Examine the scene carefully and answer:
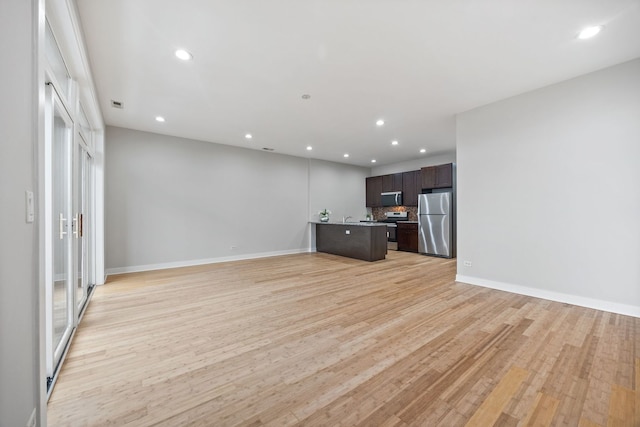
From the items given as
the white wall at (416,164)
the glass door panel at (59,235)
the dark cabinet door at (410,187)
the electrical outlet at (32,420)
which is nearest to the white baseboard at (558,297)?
the dark cabinet door at (410,187)

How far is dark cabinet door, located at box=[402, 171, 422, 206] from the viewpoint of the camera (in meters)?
7.52

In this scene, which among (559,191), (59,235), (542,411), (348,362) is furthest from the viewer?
(559,191)

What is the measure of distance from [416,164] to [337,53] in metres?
5.95

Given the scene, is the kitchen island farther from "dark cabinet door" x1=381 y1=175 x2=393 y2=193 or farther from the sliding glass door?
the sliding glass door

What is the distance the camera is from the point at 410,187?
7.70 m

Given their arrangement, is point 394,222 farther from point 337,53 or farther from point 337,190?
point 337,53

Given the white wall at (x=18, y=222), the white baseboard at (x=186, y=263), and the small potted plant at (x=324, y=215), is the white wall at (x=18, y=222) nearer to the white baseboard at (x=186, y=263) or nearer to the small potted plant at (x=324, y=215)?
the white baseboard at (x=186, y=263)

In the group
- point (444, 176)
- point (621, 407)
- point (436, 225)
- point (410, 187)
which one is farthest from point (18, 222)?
point (410, 187)

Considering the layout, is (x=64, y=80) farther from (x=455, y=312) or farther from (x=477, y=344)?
(x=455, y=312)

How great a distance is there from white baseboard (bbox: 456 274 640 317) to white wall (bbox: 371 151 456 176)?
413 centimetres

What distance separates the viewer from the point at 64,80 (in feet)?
7.73

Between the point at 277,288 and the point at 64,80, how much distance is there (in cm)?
334

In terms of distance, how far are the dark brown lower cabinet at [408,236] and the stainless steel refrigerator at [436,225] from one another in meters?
0.31

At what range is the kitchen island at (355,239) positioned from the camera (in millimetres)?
5980
